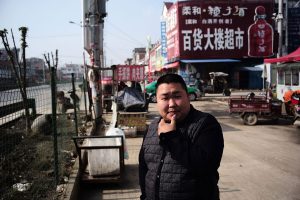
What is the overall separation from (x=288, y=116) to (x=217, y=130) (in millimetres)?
11985

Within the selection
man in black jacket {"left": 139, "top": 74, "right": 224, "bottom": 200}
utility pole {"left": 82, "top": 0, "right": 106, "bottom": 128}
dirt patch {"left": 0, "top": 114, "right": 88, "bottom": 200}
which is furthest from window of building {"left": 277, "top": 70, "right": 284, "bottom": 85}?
man in black jacket {"left": 139, "top": 74, "right": 224, "bottom": 200}

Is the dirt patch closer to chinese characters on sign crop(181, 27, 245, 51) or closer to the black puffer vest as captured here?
the black puffer vest

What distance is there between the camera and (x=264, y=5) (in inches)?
1312

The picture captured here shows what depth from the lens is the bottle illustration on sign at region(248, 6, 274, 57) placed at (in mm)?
32156

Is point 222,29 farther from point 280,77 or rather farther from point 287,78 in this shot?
point 287,78

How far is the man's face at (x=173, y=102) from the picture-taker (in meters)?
2.23

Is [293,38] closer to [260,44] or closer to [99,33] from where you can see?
[260,44]

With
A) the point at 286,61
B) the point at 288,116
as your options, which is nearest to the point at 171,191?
the point at 288,116

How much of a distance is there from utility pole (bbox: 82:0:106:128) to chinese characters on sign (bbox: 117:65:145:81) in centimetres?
120

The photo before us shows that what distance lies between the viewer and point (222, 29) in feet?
107

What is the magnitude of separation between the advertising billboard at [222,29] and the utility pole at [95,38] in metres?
19.0

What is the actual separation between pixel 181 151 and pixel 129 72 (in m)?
13.2

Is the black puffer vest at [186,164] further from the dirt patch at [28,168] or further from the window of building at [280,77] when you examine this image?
the window of building at [280,77]

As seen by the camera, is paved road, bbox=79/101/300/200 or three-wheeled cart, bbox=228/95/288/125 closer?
paved road, bbox=79/101/300/200
